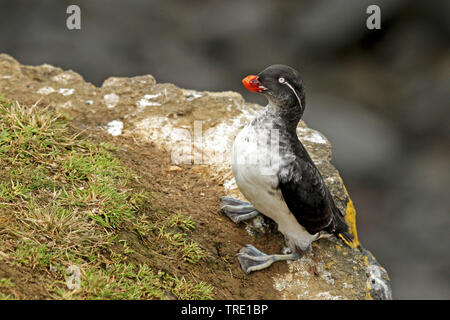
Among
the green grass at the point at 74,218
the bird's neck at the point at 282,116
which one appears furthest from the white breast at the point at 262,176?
the green grass at the point at 74,218

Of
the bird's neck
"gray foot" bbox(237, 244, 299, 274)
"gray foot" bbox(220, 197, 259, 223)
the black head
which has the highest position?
the black head

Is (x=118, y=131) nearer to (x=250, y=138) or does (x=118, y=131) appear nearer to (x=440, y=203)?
(x=250, y=138)

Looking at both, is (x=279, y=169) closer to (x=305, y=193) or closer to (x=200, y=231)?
(x=305, y=193)

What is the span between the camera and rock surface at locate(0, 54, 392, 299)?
14.5ft

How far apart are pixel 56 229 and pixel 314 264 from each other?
Answer: 2.15m

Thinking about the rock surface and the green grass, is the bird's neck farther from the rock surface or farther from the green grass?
the green grass

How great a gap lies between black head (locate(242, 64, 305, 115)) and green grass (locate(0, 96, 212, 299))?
127 cm

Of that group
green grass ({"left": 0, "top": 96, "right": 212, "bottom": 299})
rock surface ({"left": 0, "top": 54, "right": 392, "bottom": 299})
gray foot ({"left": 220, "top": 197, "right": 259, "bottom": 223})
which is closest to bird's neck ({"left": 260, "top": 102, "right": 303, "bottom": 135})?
gray foot ({"left": 220, "top": 197, "right": 259, "bottom": 223})

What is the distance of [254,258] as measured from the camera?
13.4 feet

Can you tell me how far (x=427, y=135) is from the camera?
9.20 metres

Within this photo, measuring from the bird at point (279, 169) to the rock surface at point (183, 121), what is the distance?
1.23ft

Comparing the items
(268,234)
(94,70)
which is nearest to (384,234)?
(268,234)

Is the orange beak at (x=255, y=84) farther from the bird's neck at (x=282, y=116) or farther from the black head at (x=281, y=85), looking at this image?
the bird's neck at (x=282, y=116)

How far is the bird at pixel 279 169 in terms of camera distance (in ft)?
13.0
